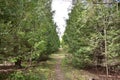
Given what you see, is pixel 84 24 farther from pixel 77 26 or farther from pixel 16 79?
pixel 16 79

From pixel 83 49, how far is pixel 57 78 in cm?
390

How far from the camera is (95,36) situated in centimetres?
1441

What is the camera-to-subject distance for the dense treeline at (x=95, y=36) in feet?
42.4

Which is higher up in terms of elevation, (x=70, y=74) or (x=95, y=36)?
(x=95, y=36)

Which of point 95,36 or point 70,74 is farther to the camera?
point 70,74

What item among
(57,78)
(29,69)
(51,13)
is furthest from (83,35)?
(51,13)

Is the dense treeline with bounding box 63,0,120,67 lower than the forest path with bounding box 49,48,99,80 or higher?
higher

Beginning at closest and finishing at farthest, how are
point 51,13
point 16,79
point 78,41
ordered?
point 16,79 → point 78,41 → point 51,13

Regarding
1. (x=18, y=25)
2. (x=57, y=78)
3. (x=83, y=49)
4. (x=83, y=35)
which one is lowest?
(x=57, y=78)

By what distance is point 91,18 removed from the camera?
48.3ft

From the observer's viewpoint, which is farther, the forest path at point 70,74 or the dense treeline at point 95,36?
the forest path at point 70,74

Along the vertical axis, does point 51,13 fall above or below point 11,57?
above

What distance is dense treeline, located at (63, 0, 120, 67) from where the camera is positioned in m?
12.9

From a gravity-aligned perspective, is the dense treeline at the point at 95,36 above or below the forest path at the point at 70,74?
above
